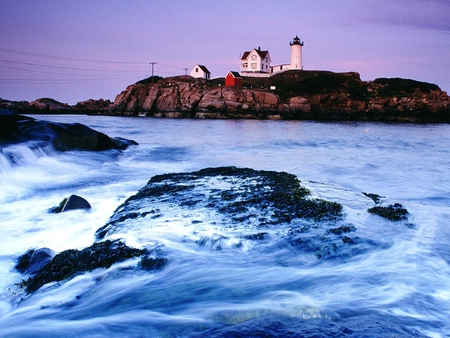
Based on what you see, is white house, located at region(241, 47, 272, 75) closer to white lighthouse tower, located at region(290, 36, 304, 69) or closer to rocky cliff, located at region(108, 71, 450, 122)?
white lighthouse tower, located at region(290, 36, 304, 69)

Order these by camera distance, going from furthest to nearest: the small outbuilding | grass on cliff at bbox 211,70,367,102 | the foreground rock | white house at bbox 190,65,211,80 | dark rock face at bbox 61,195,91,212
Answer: white house at bbox 190,65,211,80
the small outbuilding
grass on cliff at bbox 211,70,367,102
dark rock face at bbox 61,195,91,212
the foreground rock

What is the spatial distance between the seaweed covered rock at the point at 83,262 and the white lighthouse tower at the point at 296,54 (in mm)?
86479

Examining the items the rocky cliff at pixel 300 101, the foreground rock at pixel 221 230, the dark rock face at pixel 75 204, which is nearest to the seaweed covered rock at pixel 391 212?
the foreground rock at pixel 221 230

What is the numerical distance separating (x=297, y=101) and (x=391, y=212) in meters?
56.3

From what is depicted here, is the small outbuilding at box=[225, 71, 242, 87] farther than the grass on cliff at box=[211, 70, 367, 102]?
Yes

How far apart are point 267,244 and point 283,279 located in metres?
0.86

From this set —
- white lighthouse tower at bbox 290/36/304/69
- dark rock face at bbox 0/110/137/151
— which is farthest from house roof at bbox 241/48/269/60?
dark rock face at bbox 0/110/137/151

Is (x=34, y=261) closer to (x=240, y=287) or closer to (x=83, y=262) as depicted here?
(x=83, y=262)

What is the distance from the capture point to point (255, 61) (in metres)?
81.5

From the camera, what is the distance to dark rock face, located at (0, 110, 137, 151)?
12945 mm

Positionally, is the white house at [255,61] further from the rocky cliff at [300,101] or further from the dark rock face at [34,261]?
the dark rock face at [34,261]

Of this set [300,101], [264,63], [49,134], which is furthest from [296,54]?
[49,134]

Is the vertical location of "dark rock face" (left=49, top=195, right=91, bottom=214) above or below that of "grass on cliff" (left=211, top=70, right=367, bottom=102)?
below

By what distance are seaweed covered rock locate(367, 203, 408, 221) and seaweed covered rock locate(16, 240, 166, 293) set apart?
3.72 meters
